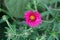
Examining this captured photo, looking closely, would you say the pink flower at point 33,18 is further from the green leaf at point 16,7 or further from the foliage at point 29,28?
the green leaf at point 16,7

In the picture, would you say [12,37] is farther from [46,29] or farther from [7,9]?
[7,9]

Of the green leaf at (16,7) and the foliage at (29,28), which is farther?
the green leaf at (16,7)

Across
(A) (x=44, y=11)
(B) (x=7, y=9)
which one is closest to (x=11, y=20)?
(B) (x=7, y=9)

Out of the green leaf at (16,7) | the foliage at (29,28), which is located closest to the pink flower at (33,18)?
the foliage at (29,28)

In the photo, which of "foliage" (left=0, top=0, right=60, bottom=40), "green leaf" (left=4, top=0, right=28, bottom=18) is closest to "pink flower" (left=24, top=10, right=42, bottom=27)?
"foliage" (left=0, top=0, right=60, bottom=40)

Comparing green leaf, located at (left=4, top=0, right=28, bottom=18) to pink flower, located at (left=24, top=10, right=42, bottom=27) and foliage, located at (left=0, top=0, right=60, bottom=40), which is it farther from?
pink flower, located at (left=24, top=10, right=42, bottom=27)

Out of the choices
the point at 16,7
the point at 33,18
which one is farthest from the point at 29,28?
the point at 16,7
